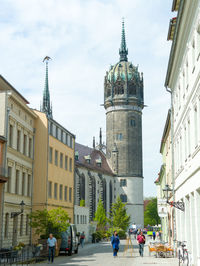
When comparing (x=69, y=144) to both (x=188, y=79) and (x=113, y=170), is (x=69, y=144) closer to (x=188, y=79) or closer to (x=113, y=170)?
(x=188, y=79)

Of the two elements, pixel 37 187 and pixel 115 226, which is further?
pixel 115 226

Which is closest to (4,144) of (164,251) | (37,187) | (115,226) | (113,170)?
(37,187)

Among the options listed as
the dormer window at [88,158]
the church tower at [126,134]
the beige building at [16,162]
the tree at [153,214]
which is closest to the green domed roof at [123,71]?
the church tower at [126,134]

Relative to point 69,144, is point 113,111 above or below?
above

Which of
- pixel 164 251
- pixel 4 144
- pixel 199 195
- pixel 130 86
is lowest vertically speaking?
pixel 164 251

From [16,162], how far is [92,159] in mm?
64362

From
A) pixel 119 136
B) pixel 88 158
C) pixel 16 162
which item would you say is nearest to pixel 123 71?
pixel 119 136

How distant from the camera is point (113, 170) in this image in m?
96.9

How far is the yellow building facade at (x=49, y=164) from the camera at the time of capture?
37.4m

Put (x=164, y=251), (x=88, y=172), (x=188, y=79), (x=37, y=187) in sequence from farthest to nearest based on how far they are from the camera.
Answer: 1. (x=88, y=172)
2. (x=37, y=187)
3. (x=164, y=251)
4. (x=188, y=79)

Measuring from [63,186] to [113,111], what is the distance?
57.3 meters

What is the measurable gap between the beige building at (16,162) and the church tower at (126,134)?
60154mm

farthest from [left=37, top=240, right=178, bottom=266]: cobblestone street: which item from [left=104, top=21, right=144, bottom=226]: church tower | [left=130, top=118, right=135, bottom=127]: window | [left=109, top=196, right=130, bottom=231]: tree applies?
[left=130, top=118, right=135, bottom=127]: window

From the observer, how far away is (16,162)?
32781mm
